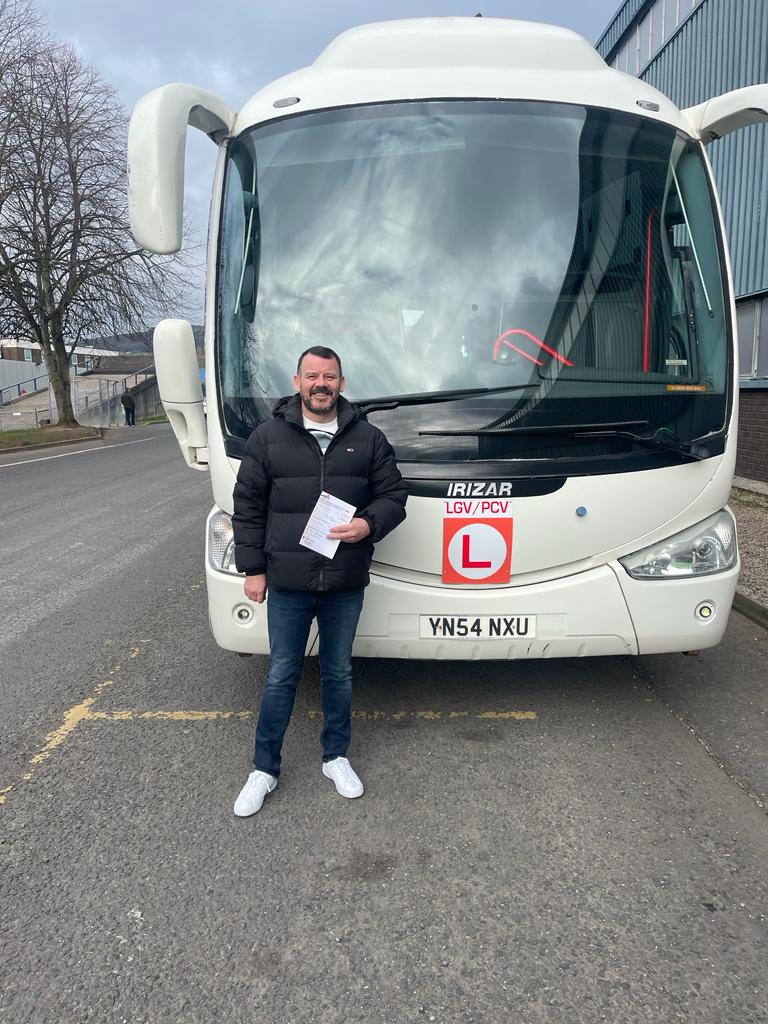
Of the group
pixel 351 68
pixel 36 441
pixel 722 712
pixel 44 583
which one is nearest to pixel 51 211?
pixel 36 441

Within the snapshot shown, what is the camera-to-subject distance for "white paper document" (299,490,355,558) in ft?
9.70

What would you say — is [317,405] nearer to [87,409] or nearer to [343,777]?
[343,777]

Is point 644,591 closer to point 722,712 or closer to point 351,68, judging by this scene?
point 722,712

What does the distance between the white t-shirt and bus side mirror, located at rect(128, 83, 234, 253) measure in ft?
3.54

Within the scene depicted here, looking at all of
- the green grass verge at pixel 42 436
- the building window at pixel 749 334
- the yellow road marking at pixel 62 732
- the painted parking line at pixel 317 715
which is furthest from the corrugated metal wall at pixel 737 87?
the green grass verge at pixel 42 436

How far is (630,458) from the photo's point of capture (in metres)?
3.37

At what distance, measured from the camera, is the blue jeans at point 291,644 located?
10.2 feet

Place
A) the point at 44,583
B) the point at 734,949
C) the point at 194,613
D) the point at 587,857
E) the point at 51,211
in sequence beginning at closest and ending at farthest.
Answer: the point at 734,949 → the point at 587,857 → the point at 194,613 → the point at 44,583 → the point at 51,211

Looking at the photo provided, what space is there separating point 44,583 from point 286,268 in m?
4.27

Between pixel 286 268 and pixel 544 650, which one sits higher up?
pixel 286 268

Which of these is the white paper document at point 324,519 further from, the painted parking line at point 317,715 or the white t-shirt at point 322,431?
the painted parking line at point 317,715

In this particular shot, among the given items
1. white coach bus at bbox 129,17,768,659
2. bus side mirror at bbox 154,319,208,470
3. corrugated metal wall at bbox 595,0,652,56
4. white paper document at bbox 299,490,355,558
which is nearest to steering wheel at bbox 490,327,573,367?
white coach bus at bbox 129,17,768,659

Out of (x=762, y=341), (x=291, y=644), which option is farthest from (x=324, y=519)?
(x=762, y=341)

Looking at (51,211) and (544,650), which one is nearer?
(544,650)
